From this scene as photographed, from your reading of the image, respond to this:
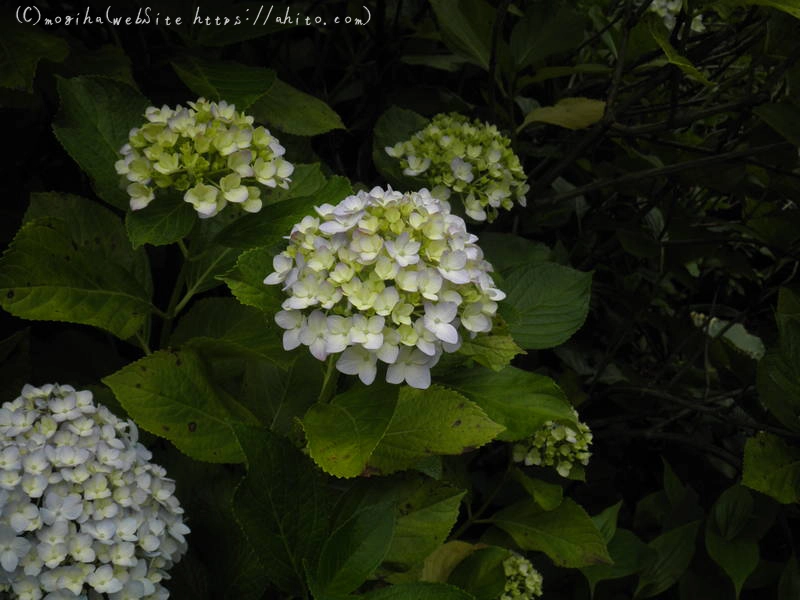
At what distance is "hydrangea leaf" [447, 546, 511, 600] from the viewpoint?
1.42 meters

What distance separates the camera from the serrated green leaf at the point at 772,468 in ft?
5.38

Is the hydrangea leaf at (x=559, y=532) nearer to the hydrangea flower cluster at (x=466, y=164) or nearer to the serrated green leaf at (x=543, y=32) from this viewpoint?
the hydrangea flower cluster at (x=466, y=164)

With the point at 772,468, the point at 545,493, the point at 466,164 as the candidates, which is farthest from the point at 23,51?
the point at 772,468

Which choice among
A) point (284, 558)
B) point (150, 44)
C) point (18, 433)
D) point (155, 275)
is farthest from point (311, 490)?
point (150, 44)

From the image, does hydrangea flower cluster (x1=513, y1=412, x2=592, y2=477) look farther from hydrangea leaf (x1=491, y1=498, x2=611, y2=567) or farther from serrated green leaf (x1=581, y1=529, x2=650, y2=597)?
serrated green leaf (x1=581, y1=529, x2=650, y2=597)

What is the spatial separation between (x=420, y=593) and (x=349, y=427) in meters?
0.22

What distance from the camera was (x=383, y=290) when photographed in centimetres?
107

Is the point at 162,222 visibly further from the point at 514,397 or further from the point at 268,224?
the point at 514,397

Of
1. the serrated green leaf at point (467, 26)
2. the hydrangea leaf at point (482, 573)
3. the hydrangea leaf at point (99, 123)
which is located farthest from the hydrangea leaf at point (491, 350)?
the serrated green leaf at point (467, 26)

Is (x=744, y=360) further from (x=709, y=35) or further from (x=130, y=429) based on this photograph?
(x=130, y=429)

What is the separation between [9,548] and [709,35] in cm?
200

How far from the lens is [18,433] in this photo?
1.14m

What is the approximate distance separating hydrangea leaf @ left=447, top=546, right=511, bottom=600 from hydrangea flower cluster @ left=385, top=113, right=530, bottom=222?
0.62m

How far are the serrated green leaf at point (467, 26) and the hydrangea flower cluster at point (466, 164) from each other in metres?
0.24
